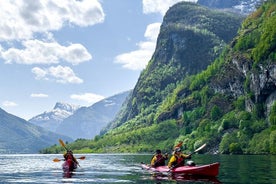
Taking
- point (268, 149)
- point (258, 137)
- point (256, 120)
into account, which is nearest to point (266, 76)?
point (256, 120)

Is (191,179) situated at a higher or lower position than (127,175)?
lower

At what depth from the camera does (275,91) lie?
190 meters

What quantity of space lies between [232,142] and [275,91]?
105 feet

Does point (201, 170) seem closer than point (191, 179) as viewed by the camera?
No

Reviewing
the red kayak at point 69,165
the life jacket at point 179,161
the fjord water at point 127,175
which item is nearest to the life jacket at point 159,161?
the fjord water at point 127,175

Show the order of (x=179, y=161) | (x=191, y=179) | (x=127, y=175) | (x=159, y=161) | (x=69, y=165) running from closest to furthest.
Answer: (x=191, y=179)
(x=179, y=161)
(x=127, y=175)
(x=159, y=161)
(x=69, y=165)

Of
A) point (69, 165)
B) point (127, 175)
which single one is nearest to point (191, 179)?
point (127, 175)

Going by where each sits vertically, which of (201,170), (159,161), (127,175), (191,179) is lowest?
(191,179)

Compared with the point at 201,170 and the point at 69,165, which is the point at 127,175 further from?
the point at 69,165

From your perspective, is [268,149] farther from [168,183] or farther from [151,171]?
[168,183]

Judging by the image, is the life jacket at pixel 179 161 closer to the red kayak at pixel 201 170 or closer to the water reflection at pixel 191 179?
the red kayak at pixel 201 170

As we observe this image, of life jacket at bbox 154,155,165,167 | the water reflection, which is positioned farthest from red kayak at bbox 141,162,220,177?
life jacket at bbox 154,155,165,167

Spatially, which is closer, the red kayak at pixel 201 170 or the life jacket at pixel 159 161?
the red kayak at pixel 201 170

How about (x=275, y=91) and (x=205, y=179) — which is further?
(x=275, y=91)
